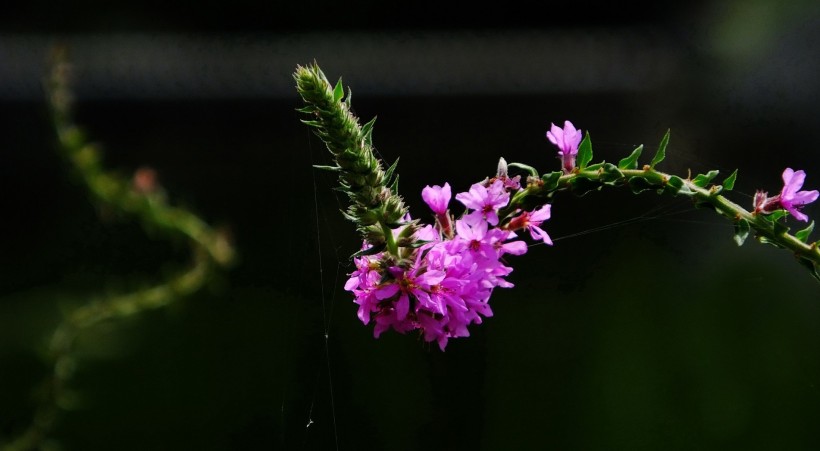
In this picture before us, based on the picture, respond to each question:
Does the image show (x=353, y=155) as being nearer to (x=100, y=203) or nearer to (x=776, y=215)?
(x=776, y=215)

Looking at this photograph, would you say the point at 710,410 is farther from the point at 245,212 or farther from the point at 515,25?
the point at 245,212

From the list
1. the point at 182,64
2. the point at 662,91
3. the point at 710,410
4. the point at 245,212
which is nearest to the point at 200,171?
the point at 245,212

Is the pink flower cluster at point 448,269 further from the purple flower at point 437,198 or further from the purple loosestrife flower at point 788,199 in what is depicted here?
the purple loosestrife flower at point 788,199

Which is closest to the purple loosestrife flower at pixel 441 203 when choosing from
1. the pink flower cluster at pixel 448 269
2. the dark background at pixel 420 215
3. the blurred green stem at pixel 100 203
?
the pink flower cluster at pixel 448 269

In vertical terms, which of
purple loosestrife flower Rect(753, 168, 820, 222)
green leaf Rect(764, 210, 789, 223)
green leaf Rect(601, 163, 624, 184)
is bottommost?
green leaf Rect(764, 210, 789, 223)

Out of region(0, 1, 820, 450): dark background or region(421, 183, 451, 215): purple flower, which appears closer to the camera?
region(421, 183, 451, 215): purple flower

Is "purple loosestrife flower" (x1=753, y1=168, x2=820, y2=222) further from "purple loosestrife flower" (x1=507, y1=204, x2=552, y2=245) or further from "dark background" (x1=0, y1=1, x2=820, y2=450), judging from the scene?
"dark background" (x1=0, y1=1, x2=820, y2=450)

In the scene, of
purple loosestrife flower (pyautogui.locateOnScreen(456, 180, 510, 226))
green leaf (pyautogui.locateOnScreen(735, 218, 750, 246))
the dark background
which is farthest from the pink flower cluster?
the dark background
